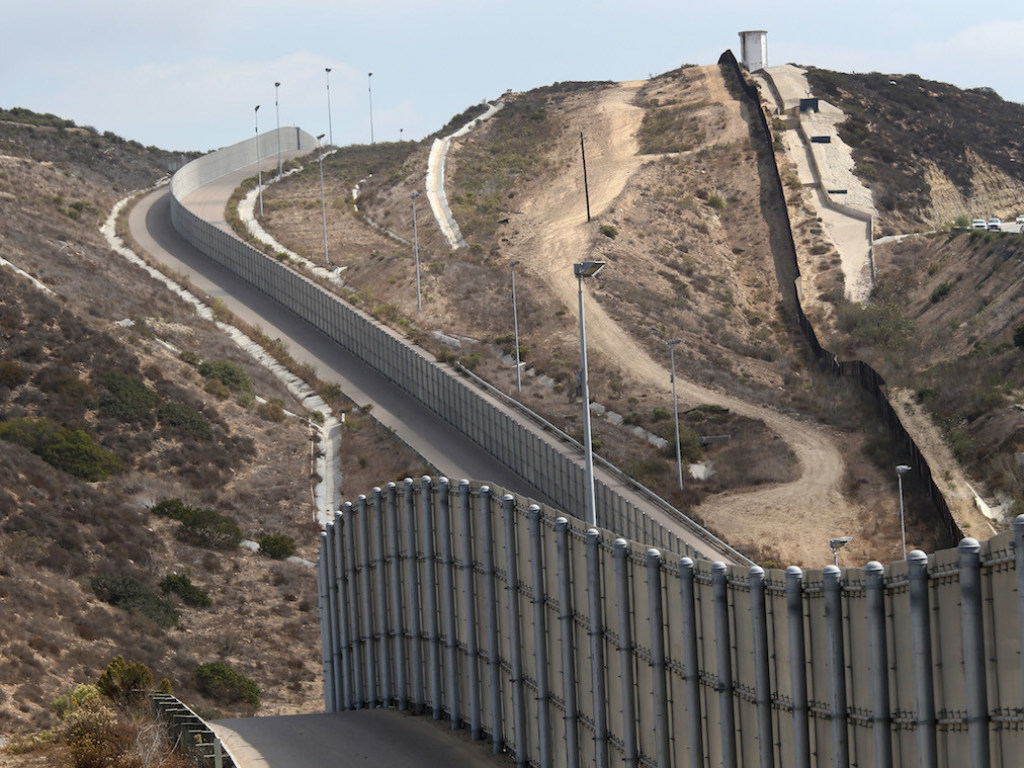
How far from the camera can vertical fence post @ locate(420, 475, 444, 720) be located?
99.5 ft

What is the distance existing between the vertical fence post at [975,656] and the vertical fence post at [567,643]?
→ 29.7 ft

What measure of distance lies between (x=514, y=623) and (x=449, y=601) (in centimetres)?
320

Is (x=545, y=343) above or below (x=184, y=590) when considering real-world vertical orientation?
above

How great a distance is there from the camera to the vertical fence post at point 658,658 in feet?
71.1

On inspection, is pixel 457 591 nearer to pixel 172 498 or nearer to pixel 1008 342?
→ pixel 172 498

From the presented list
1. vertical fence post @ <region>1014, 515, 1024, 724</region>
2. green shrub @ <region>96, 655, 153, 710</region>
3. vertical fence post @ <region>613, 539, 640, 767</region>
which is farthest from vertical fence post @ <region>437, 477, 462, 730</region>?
vertical fence post @ <region>1014, 515, 1024, 724</region>

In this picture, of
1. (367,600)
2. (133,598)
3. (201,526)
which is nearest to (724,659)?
(367,600)

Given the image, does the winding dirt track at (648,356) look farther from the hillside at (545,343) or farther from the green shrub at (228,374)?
the green shrub at (228,374)

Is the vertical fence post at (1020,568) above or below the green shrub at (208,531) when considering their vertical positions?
above

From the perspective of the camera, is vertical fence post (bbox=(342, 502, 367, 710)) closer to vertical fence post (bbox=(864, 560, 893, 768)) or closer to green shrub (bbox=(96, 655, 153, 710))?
green shrub (bbox=(96, 655, 153, 710))

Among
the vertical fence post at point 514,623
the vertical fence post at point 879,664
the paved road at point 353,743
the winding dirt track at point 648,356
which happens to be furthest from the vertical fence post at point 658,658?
the winding dirt track at point 648,356

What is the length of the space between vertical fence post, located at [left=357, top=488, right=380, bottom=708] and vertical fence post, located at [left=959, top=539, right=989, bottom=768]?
748 inches

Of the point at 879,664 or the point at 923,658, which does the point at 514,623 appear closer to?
the point at 879,664

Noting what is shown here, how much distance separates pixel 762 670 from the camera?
19.6 m
